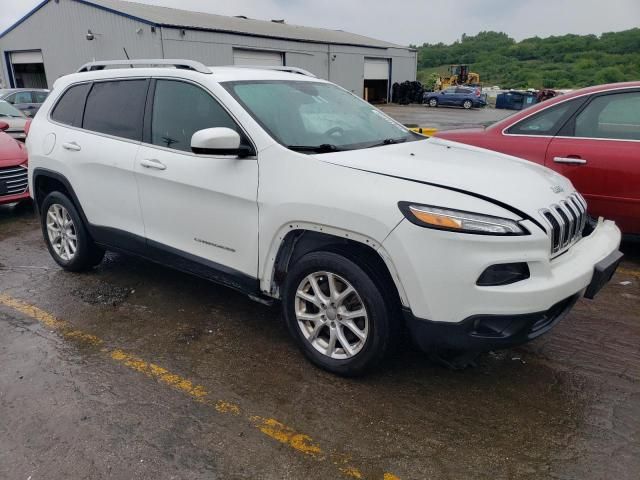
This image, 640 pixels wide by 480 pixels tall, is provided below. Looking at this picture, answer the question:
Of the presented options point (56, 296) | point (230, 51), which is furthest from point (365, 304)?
point (230, 51)

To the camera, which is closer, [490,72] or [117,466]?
[117,466]

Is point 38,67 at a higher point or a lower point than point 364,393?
higher

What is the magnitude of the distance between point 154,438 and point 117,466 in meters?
0.23

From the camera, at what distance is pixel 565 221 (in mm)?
2875

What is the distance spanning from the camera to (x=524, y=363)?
10.8ft

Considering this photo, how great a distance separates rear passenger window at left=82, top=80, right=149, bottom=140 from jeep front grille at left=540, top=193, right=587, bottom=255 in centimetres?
286

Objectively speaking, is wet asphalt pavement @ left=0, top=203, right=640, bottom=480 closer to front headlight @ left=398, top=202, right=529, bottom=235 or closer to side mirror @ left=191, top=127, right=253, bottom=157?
front headlight @ left=398, top=202, right=529, bottom=235

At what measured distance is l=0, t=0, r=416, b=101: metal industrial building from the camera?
22.7 metres

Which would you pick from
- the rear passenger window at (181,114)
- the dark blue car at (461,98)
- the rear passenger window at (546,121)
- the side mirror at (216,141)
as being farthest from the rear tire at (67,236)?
the dark blue car at (461,98)

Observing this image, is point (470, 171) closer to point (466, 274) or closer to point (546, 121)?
point (466, 274)

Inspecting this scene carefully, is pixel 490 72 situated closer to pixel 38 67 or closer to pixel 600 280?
pixel 38 67

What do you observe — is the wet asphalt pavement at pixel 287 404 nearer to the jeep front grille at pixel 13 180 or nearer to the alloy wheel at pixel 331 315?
Answer: the alloy wheel at pixel 331 315

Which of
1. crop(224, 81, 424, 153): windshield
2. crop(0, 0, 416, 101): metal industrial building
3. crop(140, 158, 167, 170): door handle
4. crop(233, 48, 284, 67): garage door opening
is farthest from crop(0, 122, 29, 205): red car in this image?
crop(233, 48, 284, 67): garage door opening

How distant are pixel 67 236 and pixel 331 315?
2934mm
